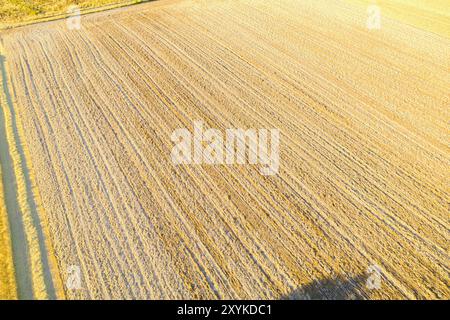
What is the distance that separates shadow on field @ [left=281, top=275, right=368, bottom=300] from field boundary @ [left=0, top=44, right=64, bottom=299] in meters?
5.24

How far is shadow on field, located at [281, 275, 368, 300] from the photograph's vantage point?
7266 millimetres

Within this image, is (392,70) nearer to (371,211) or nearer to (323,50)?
(323,50)

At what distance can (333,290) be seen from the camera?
7371 mm

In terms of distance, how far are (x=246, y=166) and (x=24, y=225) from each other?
6.33 m

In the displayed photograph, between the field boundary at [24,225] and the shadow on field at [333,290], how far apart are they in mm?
5244

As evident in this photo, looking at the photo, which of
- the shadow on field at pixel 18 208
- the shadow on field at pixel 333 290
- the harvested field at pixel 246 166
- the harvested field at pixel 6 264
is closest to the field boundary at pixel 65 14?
the harvested field at pixel 246 166

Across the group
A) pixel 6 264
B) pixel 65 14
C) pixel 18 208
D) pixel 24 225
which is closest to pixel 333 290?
pixel 6 264

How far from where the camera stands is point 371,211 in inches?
356

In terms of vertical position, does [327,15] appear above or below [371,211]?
above

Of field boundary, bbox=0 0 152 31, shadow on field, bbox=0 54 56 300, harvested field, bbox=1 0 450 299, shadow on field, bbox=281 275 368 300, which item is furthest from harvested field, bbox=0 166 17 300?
→ field boundary, bbox=0 0 152 31

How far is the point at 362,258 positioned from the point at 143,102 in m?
9.62

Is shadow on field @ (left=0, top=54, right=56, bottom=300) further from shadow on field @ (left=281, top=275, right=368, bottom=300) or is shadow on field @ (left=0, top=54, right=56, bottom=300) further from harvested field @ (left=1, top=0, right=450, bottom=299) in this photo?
shadow on field @ (left=281, top=275, right=368, bottom=300)

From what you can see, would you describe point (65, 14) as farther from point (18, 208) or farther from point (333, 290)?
point (333, 290)
